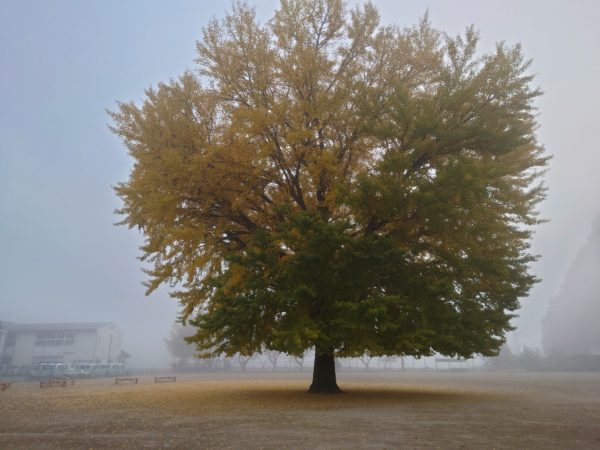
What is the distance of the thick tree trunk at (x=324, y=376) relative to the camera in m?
Answer: 16.3

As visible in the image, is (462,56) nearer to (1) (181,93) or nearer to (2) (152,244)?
(1) (181,93)

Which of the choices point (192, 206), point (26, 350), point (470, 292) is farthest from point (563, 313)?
point (26, 350)

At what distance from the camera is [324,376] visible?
16438mm

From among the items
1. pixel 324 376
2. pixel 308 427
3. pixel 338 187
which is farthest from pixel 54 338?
pixel 308 427

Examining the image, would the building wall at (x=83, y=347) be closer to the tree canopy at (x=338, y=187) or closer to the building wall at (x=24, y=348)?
the building wall at (x=24, y=348)

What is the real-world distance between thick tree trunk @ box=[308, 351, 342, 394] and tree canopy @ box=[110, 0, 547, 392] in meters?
0.07

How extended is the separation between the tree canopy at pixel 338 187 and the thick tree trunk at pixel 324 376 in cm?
7

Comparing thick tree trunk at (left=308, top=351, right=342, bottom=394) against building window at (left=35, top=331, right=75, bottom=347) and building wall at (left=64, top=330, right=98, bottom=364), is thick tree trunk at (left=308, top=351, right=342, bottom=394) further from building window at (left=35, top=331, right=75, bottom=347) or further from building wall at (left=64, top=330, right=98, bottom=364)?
building window at (left=35, top=331, right=75, bottom=347)

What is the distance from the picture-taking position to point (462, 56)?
45.9ft

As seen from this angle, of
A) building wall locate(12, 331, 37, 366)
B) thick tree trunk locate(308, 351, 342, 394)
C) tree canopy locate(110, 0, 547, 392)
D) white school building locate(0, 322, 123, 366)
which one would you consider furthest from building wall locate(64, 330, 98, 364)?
thick tree trunk locate(308, 351, 342, 394)

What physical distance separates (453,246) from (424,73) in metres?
6.99

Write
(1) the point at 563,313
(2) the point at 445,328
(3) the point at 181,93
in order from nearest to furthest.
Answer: (2) the point at 445,328 < (3) the point at 181,93 < (1) the point at 563,313

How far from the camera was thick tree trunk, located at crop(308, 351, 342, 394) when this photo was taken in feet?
53.6

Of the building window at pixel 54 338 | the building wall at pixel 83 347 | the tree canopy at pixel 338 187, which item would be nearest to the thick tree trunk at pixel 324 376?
the tree canopy at pixel 338 187
